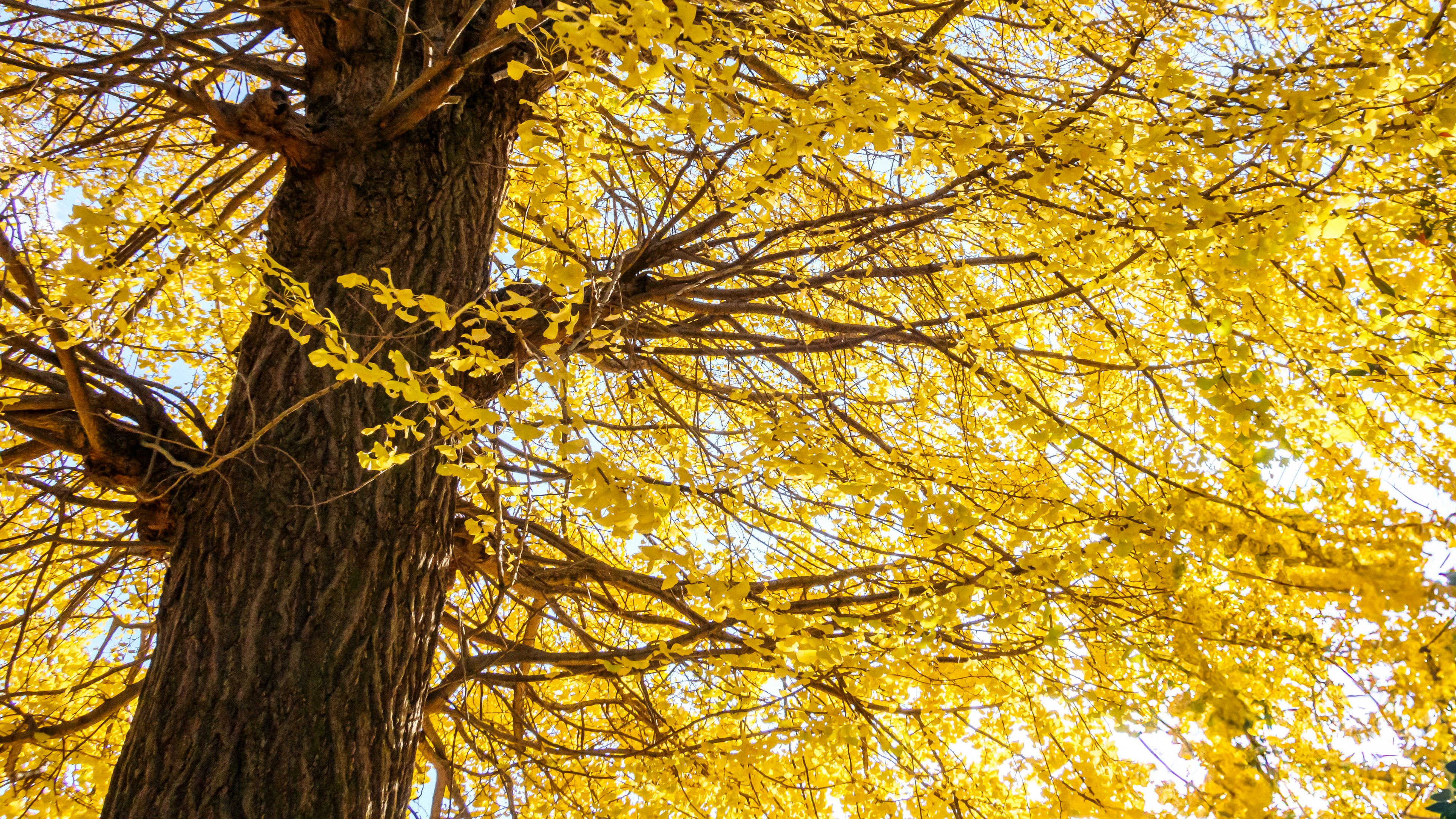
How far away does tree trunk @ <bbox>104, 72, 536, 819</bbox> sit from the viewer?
2.00 meters

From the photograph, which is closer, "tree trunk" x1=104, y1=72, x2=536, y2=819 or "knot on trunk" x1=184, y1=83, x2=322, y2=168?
"tree trunk" x1=104, y1=72, x2=536, y2=819

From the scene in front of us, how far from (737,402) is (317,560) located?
1352 millimetres

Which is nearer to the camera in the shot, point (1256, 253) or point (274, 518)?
point (1256, 253)

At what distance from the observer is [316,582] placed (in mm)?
2213

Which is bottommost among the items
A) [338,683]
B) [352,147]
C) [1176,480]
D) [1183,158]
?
[338,683]

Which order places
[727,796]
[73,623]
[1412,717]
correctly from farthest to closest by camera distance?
[73,623], [727,796], [1412,717]

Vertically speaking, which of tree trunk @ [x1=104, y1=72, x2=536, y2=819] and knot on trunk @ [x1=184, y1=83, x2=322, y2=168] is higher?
knot on trunk @ [x1=184, y1=83, x2=322, y2=168]

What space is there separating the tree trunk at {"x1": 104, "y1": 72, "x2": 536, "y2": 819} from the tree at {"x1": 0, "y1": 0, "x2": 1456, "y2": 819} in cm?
1

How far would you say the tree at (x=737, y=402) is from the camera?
2.03 meters

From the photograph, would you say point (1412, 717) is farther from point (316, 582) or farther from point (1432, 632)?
point (316, 582)

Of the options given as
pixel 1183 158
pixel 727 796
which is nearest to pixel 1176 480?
pixel 1183 158

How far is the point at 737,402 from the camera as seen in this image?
9.27 feet

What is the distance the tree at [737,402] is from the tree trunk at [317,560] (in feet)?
0.04

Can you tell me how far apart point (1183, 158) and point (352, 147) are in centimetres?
250
